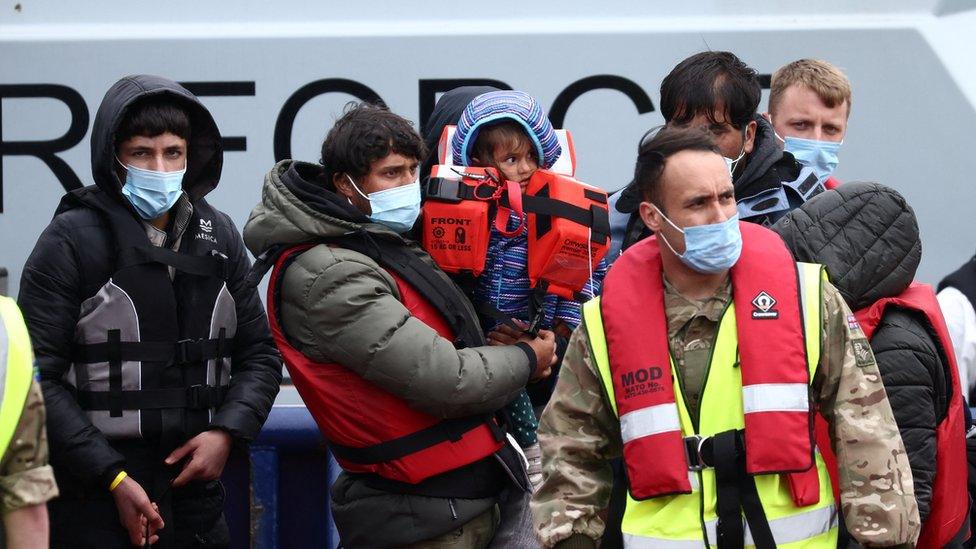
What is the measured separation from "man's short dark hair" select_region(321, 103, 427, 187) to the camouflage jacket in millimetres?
822

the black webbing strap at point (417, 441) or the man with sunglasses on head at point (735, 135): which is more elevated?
the man with sunglasses on head at point (735, 135)

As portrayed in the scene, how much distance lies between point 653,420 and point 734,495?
0.75 feet

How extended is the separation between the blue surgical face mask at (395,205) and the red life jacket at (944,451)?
1.20 meters

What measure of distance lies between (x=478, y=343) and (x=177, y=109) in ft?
3.89

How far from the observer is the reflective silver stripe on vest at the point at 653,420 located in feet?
8.84

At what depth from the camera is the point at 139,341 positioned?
349cm

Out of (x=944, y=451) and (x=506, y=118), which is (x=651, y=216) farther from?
(x=944, y=451)

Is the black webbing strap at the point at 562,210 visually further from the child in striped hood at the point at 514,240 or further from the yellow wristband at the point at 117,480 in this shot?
the yellow wristband at the point at 117,480

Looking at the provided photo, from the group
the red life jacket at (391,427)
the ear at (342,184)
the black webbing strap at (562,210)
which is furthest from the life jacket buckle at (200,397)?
the black webbing strap at (562,210)

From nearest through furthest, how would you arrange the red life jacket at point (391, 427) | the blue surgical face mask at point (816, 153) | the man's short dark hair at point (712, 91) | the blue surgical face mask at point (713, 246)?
the blue surgical face mask at point (713, 246), the red life jacket at point (391, 427), the man's short dark hair at point (712, 91), the blue surgical face mask at point (816, 153)

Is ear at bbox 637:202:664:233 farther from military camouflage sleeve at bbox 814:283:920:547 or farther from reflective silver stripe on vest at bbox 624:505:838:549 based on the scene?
reflective silver stripe on vest at bbox 624:505:838:549

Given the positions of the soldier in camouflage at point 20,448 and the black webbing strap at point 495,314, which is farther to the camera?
the black webbing strap at point 495,314

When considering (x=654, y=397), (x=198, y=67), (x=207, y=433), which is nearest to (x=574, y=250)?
(x=654, y=397)

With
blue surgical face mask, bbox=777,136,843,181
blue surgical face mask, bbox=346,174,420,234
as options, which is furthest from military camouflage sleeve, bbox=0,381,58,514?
blue surgical face mask, bbox=777,136,843,181
